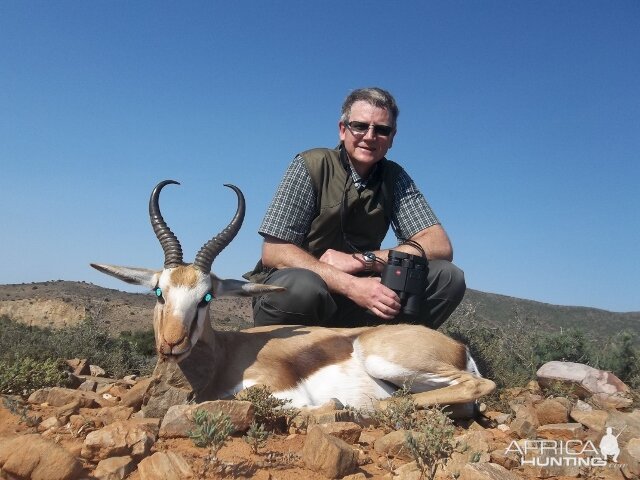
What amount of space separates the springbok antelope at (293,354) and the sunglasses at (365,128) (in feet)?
7.07

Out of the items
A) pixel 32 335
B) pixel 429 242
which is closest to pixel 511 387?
pixel 429 242

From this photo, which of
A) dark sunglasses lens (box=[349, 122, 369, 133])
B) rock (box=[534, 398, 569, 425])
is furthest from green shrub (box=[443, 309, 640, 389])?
dark sunglasses lens (box=[349, 122, 369, 133])

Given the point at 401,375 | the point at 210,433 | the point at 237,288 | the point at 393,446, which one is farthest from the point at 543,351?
the point at 210,433

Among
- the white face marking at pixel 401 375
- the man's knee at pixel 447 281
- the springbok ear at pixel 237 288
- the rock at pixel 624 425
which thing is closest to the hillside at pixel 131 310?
the man's knee at pixel 447 281

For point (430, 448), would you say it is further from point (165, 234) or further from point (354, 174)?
point (354, 174)

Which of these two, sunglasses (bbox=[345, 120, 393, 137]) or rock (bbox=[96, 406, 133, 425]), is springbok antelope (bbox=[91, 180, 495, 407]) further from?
sunglasses (bbox=[345, 120, 393, 137])

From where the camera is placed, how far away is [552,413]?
475 centimetres

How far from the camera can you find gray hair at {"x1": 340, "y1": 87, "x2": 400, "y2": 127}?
7098 millimetres

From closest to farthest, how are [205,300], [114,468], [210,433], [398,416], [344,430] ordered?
1. [114,468]
2. [210,433]
3. [344,430]
4. [398,416]
5. [205,300]

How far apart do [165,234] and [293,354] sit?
1.60 m

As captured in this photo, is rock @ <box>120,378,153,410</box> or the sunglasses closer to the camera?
rock @ <box>120,378,153,410</box>

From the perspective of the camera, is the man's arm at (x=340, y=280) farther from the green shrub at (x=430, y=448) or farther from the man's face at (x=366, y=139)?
the green shrub at (x=430, y=448)

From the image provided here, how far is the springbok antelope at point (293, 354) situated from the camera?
4.86 m

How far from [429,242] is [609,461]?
365 centimetres
